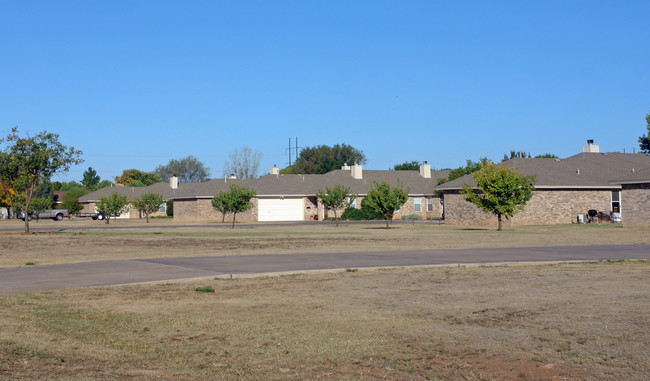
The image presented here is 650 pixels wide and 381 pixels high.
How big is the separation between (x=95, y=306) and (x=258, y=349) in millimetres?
4670

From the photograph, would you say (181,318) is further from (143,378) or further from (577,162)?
(577,162)

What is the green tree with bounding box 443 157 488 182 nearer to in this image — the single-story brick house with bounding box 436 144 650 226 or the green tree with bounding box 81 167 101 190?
the single-story brick house with bounding box 436 144 650 226

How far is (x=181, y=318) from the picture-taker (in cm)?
1084

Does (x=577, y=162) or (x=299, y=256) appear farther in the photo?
(x=577, y=162)

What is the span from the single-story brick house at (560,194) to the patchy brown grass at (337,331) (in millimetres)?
37242

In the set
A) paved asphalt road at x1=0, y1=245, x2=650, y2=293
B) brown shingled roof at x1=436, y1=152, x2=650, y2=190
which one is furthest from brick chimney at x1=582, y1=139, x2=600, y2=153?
paved asphalt road at x1=0, y1=245, x2=650, y2=293

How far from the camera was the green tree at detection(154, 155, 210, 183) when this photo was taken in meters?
171

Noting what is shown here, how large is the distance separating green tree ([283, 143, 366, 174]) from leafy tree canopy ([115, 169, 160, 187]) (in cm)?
3462

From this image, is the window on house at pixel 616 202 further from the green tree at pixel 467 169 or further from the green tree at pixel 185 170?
the green tree at pixel 185 170

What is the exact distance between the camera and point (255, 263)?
20062 millimetres

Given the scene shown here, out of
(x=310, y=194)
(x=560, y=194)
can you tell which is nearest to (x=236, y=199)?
(x=310, y=194)

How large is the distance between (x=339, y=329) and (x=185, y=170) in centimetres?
16776

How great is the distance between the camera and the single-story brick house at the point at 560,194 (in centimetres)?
5100

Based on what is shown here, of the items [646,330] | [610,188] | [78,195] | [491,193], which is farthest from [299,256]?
[78,195]
